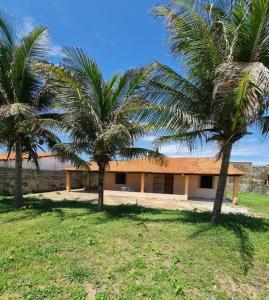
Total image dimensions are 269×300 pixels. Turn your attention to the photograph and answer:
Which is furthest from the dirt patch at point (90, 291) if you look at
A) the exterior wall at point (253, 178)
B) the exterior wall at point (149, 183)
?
the exterior wall at point (253, 178)

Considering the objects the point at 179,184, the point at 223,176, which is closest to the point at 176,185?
the point at 179,184

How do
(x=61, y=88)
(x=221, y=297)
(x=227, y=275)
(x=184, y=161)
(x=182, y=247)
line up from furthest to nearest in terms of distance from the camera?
(x=184, y=161), (x=61, y=88), (x=182, y=247), (x=227, y=275), (x=221, y=297)

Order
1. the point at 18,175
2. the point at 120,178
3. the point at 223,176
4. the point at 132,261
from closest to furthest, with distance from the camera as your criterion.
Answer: the point at 132,261
the point at 223,176
the point at 18,175
the point at 120,178

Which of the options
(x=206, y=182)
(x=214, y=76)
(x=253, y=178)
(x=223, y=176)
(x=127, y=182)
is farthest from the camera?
(x=253, y=178)

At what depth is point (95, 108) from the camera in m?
10.7

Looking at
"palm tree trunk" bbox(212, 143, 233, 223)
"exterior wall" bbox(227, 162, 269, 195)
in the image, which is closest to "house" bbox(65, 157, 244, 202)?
"exterior wall" bbox(227, 162, 269, 195)

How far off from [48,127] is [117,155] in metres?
2.63

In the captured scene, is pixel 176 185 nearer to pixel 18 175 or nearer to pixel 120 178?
pixel 120 178

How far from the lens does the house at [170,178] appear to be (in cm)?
2102

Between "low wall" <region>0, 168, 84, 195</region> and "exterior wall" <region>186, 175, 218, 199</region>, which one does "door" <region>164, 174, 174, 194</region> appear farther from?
"low wall" <region>0, 168, 84, 195</region>

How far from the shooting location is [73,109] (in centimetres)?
1052

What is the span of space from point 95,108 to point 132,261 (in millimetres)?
5863

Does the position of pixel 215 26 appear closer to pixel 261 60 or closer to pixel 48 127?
pixel 261 60

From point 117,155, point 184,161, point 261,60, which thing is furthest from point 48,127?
point 184,161
